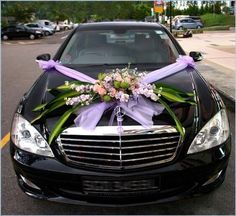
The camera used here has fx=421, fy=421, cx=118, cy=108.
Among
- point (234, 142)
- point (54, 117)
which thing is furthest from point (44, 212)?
point (234, 142)

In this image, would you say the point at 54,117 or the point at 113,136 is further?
the point at 54,117

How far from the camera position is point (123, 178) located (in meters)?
3.12

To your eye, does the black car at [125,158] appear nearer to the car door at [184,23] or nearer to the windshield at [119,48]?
the windshield at [119,48]

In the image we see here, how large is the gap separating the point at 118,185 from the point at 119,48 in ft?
7.53

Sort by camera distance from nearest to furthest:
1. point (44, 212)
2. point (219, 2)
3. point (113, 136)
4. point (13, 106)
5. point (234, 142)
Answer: point (113, 136) < point (44, 212) < point (234, 142) < point (13, 106) < point (219, 2)

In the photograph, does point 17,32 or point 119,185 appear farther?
point 17,32

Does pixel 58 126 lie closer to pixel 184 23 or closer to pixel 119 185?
pixel 119 185

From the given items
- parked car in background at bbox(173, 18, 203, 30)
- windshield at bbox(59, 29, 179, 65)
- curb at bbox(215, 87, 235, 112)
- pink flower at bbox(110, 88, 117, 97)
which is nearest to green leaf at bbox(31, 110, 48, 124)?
pink flower at bbox(110, 88, 117, 97)

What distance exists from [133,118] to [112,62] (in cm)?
175

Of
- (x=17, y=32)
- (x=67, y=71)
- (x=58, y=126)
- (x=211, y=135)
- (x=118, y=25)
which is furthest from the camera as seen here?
(x=17, y=32)

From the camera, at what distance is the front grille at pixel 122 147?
3.15 meters

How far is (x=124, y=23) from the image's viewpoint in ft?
18.3

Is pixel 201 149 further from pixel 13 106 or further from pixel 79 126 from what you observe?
pixel 13 106

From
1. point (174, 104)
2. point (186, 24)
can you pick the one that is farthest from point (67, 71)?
point (186, 24)
